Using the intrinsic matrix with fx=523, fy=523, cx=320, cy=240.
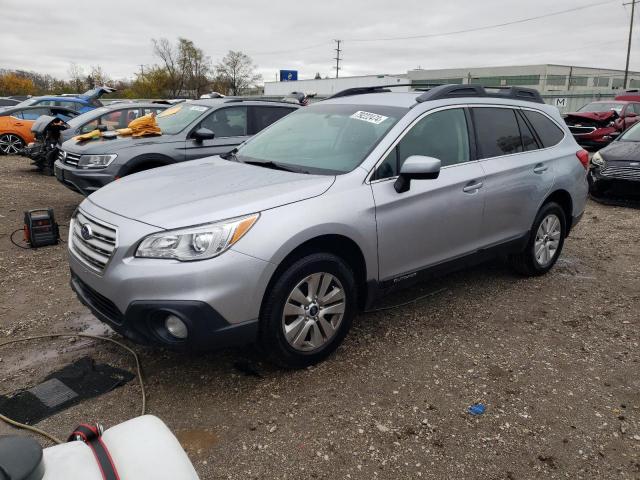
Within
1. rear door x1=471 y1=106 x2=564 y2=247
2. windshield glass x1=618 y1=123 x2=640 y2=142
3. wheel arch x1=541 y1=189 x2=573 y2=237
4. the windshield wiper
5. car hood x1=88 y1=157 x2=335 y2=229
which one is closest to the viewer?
car hood x1=88 y1=157 x2=335 y2=229

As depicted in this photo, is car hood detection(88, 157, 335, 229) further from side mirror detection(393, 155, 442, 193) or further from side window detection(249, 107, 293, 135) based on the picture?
side window detection(249, 107, 293, 135)

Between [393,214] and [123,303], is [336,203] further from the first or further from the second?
[123,303]

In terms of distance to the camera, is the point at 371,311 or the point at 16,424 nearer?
the point at 16,424

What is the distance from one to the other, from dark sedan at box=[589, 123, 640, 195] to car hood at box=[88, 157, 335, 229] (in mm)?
7137

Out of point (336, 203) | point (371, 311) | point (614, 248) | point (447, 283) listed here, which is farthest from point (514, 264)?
point (336, 203)

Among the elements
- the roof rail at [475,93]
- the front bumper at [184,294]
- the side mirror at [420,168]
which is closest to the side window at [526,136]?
the roof rail at [475,93]

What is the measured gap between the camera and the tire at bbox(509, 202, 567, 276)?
496 centimetres

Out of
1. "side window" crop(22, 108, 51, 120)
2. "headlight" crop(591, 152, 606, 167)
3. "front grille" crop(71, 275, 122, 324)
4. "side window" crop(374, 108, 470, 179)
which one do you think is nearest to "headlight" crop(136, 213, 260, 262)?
"front grille" crop(71, 275, 122, 324)

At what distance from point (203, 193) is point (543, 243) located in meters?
3.50

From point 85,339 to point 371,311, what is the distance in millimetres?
2217

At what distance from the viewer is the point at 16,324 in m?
4.04

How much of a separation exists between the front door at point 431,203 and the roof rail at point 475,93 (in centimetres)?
15

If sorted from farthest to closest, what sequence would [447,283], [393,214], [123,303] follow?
1. [447,283]
2. [393,214]
3. [123,303]

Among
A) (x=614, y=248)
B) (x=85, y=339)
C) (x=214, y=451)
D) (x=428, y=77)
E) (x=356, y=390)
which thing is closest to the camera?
(x=214, y=451)
